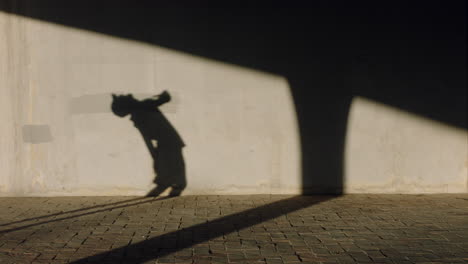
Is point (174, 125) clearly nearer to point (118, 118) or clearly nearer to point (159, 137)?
point (159, 137)

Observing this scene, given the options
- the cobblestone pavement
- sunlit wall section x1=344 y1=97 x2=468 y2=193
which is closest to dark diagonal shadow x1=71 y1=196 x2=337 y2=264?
the cobblestone pavement

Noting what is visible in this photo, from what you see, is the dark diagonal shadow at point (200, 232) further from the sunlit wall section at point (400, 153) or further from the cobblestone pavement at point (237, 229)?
the sunlit wall section at point (400, 153)

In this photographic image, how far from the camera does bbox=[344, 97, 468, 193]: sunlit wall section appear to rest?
8.71m

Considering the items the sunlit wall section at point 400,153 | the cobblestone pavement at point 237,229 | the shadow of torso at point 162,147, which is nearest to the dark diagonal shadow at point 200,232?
the cobblestone pavement at point 237,229

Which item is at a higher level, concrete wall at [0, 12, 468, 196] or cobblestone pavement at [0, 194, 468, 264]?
concrete wall at [0, 12, 468, 196]

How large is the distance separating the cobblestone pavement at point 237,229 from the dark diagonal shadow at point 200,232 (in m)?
0.01

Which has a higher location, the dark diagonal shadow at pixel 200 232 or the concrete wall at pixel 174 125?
the concrete wall at pixel 174 125

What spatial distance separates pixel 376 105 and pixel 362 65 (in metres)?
0.73

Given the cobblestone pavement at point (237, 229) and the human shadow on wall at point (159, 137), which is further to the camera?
the human shadow on wall at point (159, 137)

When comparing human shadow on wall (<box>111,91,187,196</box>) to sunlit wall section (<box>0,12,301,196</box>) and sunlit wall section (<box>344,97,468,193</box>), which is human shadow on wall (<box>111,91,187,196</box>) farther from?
sunlit wall section (<box>344,97,468,193</box>)

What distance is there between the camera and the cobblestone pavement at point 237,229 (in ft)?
17.5

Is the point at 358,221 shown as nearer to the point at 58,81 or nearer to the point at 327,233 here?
the point at 327,233

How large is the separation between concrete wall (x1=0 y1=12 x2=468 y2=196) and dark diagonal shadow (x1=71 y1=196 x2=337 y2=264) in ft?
Result: 3.14

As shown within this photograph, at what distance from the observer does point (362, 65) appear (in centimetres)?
865
